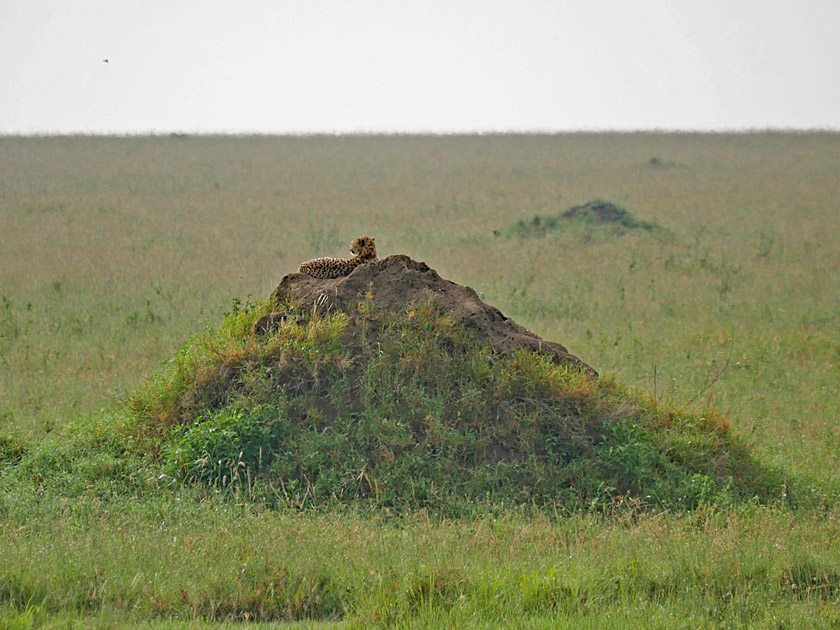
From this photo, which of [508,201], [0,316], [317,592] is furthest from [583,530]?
[508,201]

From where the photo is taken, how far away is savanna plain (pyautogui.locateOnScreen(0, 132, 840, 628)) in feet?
16.4

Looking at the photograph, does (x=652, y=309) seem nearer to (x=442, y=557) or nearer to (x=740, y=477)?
(x=740, y=477)

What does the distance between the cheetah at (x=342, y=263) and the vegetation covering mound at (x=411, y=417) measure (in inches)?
14.9

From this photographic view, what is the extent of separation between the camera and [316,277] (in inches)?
352

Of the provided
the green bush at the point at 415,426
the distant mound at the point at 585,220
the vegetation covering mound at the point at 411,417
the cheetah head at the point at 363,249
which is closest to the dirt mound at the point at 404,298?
the vegetation covering mound at the point at 411,417

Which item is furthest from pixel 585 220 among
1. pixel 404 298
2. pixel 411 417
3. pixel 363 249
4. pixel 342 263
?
pixel 411 417

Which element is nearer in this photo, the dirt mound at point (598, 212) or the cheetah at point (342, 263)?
the cheetah at point (342, 263)

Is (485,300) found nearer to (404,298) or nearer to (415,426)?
(404,298)

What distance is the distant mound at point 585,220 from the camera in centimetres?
2514

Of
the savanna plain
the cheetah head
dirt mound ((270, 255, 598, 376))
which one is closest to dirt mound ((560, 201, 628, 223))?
the savanna plain

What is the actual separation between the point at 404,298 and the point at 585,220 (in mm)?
18260

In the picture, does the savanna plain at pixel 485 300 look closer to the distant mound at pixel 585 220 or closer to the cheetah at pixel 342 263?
the distant mound at pixel 585 220

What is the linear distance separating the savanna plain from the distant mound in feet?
0.65

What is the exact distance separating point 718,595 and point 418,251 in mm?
17554
